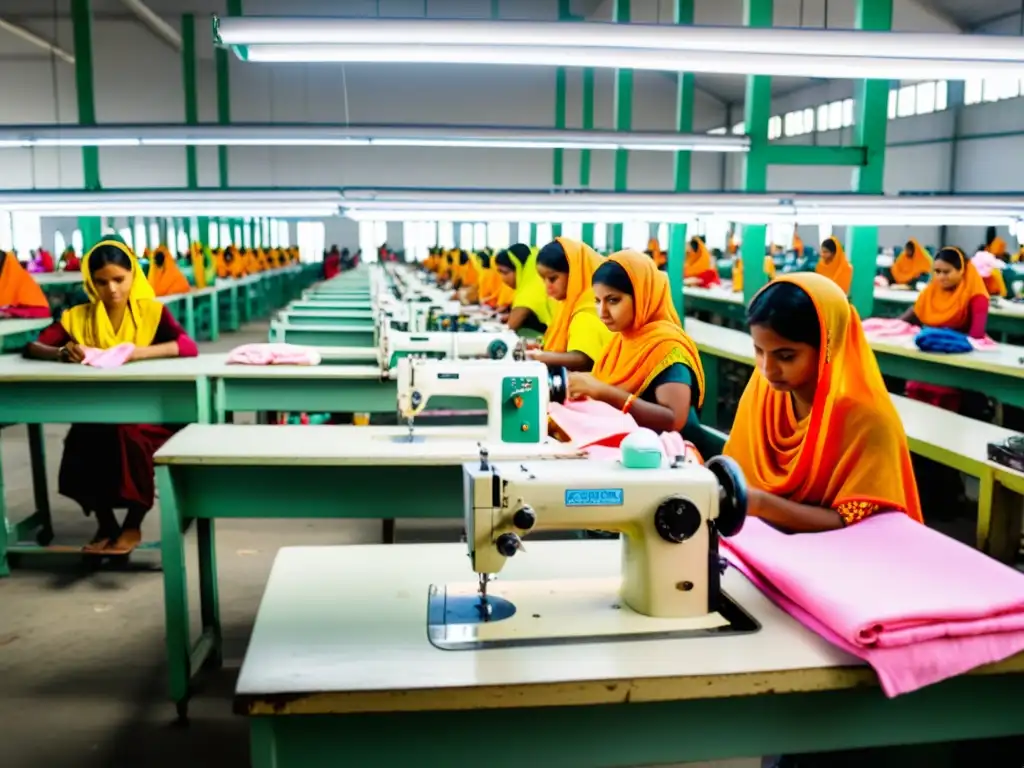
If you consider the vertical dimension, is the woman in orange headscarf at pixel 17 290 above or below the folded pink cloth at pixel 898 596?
above

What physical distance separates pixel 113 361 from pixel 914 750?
337cm

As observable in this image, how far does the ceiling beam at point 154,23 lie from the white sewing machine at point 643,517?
51.8 ft

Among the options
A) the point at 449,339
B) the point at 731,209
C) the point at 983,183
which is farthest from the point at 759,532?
the point at 983,183

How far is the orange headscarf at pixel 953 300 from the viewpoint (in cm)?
557

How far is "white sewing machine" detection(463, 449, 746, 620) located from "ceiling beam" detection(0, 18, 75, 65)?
16889mm

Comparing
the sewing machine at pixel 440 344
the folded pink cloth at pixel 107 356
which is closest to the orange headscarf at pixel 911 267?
the sewing machine at pixel 440 344

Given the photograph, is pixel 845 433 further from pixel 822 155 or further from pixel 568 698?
pixel 822 155

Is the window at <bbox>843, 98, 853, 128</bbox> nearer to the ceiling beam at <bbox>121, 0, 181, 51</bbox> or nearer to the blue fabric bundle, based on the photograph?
the ceiling beam at <bbox>121, 0, 181, 51</bbox>

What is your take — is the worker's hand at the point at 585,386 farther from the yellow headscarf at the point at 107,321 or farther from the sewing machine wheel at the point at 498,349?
the yellow headscarf at the point at 107,321

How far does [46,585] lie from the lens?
3.71 m

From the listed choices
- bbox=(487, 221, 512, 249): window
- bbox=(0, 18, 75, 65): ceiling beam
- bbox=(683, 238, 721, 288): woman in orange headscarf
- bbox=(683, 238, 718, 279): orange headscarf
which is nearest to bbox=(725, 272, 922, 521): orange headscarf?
bbox=(683, 238, 721, 288): woman in orange headscarf

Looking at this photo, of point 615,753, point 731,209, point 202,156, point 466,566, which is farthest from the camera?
point 202,156

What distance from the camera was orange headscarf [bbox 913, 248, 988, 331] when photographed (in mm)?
5574

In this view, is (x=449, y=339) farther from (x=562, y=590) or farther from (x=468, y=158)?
(x=468, y=158)
